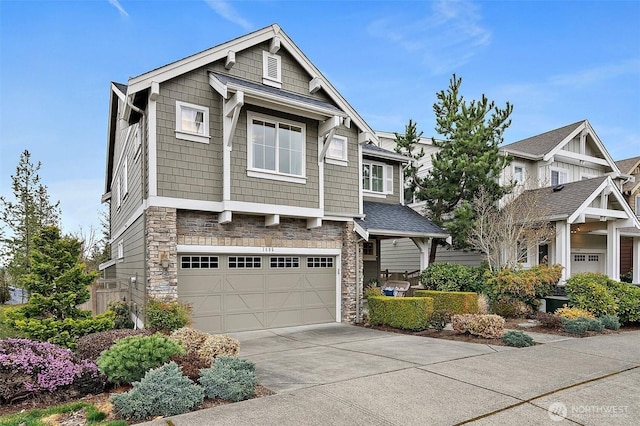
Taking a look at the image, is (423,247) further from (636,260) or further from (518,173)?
(636,260)

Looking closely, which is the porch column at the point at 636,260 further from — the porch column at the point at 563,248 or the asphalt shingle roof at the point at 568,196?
the porch column at the point at 563,248

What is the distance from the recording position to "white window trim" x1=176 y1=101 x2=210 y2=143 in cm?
1052

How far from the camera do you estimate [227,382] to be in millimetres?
5812

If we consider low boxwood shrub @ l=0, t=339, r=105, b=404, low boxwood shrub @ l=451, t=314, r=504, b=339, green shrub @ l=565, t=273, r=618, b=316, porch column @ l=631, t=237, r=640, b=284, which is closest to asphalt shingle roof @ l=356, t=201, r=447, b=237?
low boxwood shrub @ l=451, t=314, r=504, b=339

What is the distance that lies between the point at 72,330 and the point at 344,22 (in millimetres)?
13292

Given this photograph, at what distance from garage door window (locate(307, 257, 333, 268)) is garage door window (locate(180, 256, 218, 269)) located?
3.07 meters

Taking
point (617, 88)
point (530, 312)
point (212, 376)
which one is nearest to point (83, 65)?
point (212, 376)

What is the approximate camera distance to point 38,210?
22.6 meters

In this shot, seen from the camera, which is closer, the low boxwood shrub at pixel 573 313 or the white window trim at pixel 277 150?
the white window trim at pixel 277 150

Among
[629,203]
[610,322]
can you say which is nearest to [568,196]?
[610,322]

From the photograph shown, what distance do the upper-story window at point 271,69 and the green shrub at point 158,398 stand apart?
29.3 feet

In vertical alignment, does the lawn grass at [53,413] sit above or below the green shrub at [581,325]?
above

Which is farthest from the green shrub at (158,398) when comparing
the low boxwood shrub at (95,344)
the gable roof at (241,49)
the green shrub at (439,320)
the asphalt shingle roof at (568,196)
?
the asphalt shingle roof at (568,196)

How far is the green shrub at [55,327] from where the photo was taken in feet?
26.0
